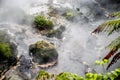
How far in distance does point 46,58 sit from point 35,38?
7.32ft

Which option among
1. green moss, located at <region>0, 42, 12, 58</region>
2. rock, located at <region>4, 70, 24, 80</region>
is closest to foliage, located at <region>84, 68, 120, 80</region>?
rock, located at <region>4, 70, 24, 80</region>

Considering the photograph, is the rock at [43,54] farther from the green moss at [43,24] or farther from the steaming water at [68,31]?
the green moss at [43,24]

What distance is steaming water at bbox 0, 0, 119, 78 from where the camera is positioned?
10.2 meters

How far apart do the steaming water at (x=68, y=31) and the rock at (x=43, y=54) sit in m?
0.28

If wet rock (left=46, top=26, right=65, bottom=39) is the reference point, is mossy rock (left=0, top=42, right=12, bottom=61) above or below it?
below

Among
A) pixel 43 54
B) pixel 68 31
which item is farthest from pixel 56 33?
pixel 43 54

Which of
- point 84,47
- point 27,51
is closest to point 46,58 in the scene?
point 27,51

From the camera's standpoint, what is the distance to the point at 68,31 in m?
12.8

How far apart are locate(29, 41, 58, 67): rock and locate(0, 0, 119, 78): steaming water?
0.91 ft

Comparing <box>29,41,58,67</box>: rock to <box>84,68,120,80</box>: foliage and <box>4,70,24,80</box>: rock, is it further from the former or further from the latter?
<box>84,68,120,80</box>: foliage

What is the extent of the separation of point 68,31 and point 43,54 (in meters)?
3.53

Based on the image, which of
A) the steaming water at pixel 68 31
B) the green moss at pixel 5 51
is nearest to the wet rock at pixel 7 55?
the green moss at pixel 5 51

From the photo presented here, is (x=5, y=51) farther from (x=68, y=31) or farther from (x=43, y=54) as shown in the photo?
(x=68, y=31)

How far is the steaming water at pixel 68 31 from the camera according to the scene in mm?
10234
